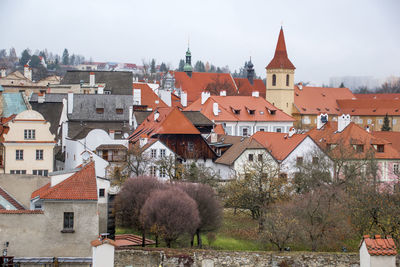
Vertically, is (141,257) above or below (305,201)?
below

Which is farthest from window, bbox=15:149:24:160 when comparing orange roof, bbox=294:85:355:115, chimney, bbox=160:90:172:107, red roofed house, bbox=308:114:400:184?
Result: orange roof, bbox=294:85:355:115

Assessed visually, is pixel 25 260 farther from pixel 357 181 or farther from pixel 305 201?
pixel 357 181

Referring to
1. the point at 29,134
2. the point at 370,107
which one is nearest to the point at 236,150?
the point at 29,134

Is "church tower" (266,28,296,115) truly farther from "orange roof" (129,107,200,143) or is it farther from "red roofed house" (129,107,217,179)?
"red roofed house" (129,107,217,179)

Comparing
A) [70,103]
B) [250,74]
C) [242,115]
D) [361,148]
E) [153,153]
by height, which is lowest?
[153,153]

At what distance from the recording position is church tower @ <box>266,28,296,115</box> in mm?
89500

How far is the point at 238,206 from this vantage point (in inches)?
1407

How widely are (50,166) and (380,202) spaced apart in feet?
63.1

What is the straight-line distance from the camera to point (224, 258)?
2497cm

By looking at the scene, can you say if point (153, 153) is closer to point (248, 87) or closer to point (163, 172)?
point (163, 172)

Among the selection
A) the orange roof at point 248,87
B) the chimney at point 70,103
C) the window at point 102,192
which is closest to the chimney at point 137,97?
the chimney at point 70,103

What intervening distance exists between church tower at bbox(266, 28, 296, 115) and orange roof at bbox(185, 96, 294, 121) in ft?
60.1

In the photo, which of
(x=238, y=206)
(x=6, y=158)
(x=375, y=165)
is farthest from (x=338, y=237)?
(x=6, y=158)

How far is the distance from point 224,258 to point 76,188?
6.56 metres
